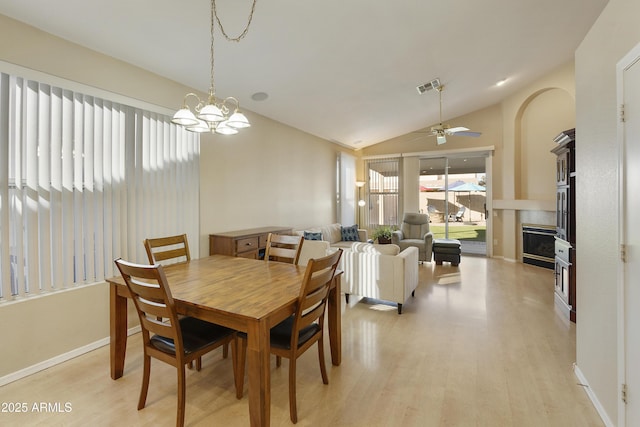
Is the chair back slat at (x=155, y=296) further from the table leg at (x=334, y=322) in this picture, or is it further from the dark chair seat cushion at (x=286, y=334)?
the table leg at (x=334, y=322)

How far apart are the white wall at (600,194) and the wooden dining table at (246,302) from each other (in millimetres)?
1748

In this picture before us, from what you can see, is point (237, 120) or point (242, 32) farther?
point (242, 32)

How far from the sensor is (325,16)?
2.84m

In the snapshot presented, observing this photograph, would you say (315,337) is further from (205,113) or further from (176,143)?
(176,143)

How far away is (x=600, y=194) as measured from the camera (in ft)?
6.30

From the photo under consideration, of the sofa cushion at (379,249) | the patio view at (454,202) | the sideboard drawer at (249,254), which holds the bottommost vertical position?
the sideboard drawer at (249,254)

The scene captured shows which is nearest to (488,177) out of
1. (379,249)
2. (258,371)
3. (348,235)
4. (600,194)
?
(348,235)

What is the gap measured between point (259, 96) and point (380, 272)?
9.69ft

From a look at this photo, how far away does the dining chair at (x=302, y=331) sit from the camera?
1816 mm

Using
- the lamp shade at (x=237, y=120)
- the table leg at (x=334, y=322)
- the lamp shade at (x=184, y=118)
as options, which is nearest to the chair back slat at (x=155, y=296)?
the lamp shade at (x=184, y=118)

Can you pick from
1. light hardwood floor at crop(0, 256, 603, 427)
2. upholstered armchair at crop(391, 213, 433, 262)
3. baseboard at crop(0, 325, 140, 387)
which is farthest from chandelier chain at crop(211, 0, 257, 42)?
upholstered armchair at crop(391, 213, 433, 262)

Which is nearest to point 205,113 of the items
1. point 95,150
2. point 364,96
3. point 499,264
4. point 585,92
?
point 95,150

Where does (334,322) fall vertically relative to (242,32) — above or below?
below

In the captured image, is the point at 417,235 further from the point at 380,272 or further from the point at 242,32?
the point at 242,32
